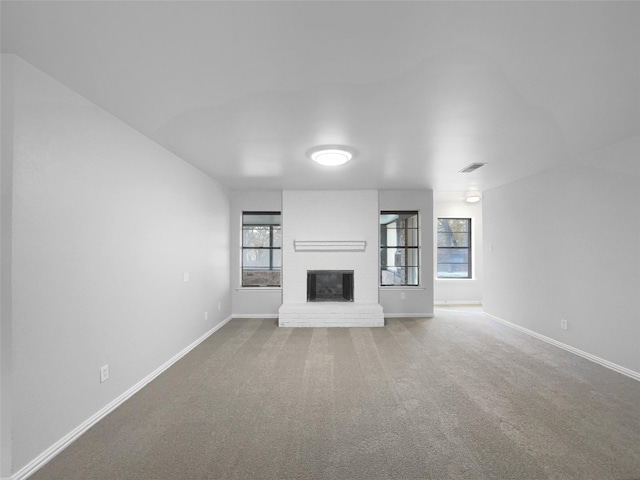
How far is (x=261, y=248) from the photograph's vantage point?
20.0 feet

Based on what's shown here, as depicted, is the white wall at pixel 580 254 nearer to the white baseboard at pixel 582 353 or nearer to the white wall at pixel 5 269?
the white baseboard at pixel 582 353

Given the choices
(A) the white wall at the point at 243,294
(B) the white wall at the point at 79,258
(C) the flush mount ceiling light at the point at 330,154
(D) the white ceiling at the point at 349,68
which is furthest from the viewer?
(A) the white wall at the point at 243,294

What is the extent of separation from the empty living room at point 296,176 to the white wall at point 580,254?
3 centimetres

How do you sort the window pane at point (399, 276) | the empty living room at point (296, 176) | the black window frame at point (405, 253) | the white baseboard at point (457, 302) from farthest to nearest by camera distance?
1. the white baseboard at point (457, 302)
2. the window pane at point (399, 276)
3. the black window frame at point (405, 253)
4. the empty living room at point (296, 176)

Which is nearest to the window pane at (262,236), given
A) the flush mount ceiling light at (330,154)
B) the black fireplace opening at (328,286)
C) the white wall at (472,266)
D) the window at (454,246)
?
the black fireplace opening at (328,286)

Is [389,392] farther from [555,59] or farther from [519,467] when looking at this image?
[555,59]

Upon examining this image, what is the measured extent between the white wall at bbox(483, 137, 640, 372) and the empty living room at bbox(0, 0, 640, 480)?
28 millimetres

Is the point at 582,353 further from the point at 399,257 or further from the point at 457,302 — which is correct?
the point at 457,302

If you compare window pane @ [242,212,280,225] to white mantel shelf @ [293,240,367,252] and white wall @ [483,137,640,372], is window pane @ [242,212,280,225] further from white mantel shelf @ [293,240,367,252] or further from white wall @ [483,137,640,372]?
white wall @ [483,137,640,372]

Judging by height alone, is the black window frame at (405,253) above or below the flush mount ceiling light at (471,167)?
below

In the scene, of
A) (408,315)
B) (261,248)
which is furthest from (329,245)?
(408,315)

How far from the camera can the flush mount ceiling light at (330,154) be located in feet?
10.9

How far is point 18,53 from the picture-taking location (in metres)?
1.71

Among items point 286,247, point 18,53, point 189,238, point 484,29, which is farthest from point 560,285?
point 18,53
